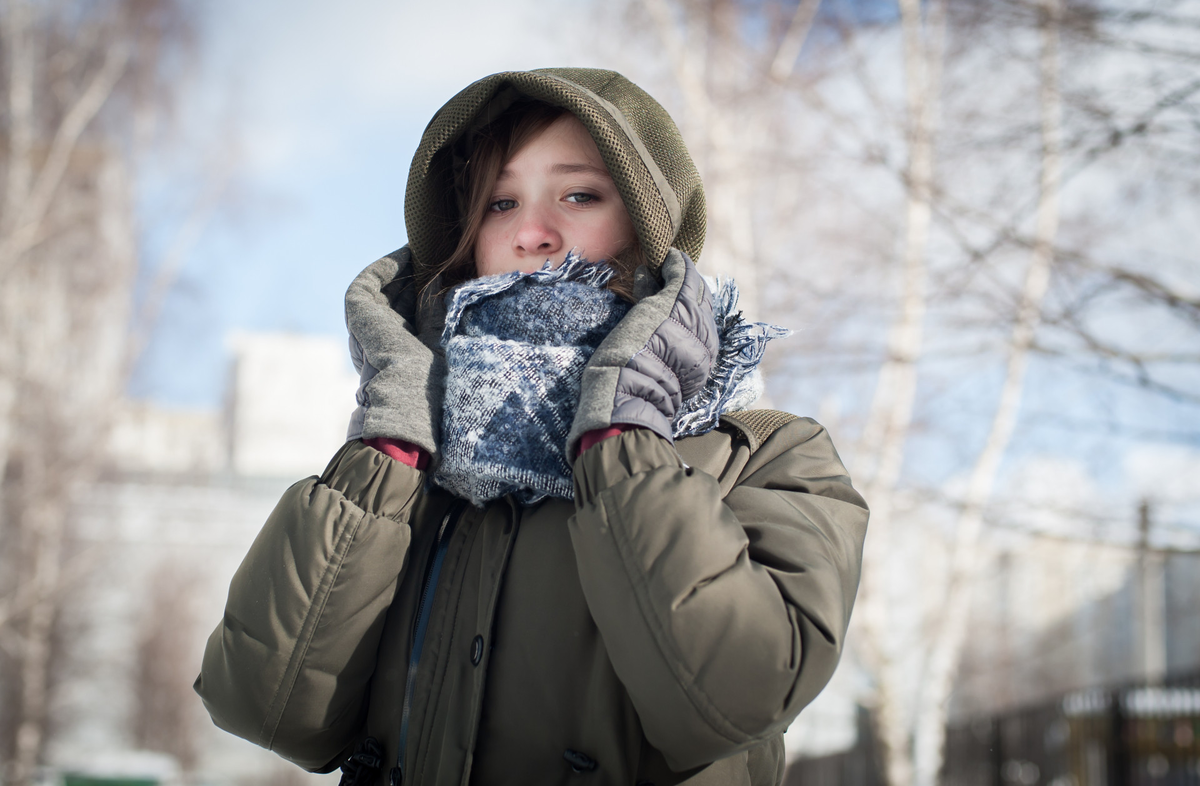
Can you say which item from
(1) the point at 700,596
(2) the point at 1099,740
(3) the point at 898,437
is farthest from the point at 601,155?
(2) the point at 1099,740

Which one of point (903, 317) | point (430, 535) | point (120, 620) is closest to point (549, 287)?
point (430, 535)

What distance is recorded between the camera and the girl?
1135mm

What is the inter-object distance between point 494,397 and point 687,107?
7.11 m

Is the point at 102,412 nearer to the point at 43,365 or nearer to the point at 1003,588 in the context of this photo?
the point at 43,365

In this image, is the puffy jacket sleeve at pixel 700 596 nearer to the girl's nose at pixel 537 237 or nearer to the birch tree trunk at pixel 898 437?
the girl's nose at pixel 537 237

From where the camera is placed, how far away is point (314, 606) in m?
1.28

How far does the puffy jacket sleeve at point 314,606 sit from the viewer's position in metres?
1.28

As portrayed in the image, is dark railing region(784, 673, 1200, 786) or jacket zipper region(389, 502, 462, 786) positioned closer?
jacket zipper region(389, 502, 462, 786)

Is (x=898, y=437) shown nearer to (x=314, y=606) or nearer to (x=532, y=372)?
(x=532, y=372)

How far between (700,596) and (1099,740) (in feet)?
19.0

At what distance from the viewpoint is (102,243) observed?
464 inches

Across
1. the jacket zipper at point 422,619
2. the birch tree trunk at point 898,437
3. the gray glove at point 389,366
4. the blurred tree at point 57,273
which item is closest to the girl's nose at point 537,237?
the gray glove at point 389,366

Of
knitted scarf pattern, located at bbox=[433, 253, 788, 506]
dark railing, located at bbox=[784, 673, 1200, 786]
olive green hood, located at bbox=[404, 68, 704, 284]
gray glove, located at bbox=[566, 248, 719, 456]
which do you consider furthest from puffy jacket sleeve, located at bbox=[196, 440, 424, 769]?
dark railing, located at bbox=[784, 673, 1200, 786]

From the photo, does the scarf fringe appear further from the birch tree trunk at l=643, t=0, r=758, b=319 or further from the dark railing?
the birch tree trunk at l=643, t=0, r=758, b=319
